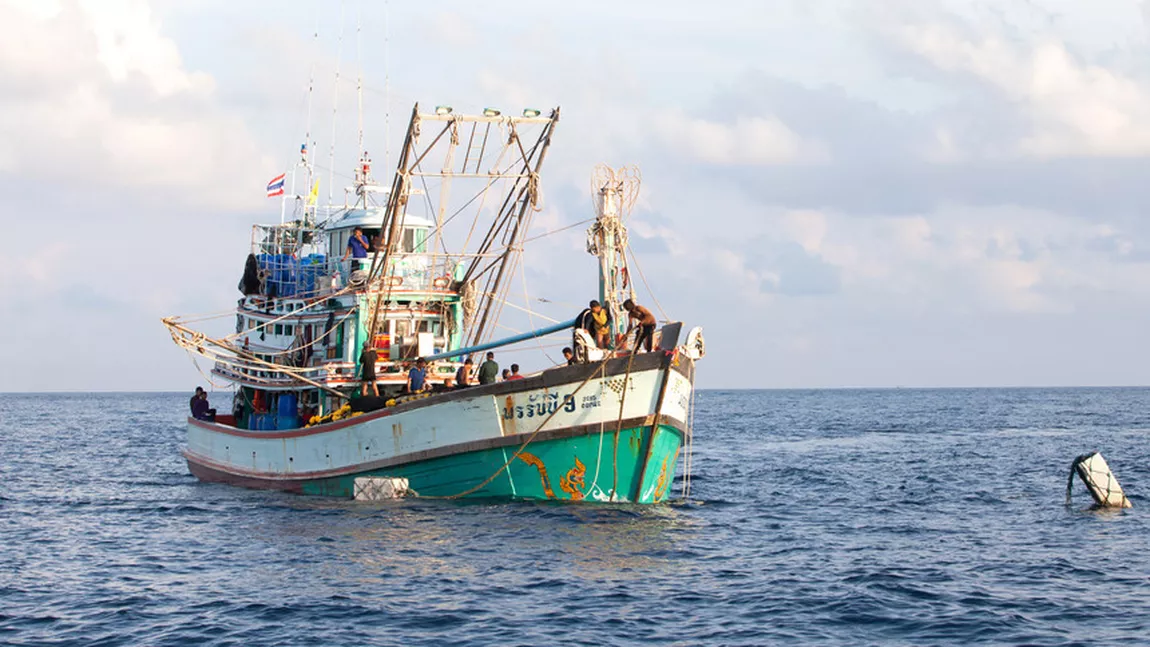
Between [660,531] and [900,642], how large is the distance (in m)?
8.67

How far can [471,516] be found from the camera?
27406 mm

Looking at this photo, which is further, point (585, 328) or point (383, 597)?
point (585, 328)

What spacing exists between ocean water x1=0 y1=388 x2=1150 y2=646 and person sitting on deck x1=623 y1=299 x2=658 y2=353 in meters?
3.70

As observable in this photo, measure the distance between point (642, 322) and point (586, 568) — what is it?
256 inches

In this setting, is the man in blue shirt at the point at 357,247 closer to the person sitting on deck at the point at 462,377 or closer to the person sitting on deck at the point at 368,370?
the person sitting on deck at the point at 368,370

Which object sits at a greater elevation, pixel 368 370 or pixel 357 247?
pixel 357 247

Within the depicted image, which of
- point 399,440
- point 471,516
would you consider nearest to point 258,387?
point 399,440

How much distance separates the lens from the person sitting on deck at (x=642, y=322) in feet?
89.0

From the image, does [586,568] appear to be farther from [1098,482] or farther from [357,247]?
[357,247]

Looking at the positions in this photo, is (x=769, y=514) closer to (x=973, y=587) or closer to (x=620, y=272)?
(x=620, y=272)

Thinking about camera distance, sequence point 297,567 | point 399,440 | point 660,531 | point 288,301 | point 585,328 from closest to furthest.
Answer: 1. point 297,567
2. point 660,531
3. point 585,328
4. point 399,440
5. point 288,301

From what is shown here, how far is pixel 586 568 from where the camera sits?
2245 centimetres

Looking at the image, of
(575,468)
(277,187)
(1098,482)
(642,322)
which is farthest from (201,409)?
(1098,482)

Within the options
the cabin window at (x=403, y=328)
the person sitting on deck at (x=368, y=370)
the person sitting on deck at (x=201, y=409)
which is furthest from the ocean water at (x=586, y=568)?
the cabin window at (x=403, y=328)
